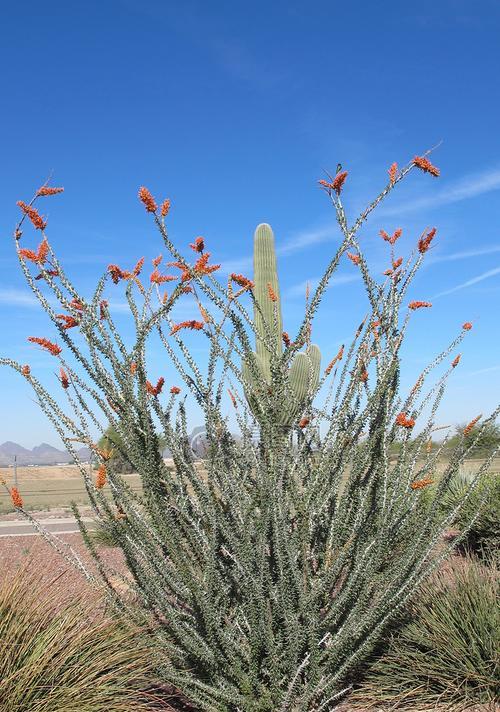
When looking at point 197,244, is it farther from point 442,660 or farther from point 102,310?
point 442,660

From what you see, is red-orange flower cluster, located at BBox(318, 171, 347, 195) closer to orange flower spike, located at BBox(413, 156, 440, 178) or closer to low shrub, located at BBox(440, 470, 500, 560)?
orange flower spike, located at BBox(413, 156, 440, 178)

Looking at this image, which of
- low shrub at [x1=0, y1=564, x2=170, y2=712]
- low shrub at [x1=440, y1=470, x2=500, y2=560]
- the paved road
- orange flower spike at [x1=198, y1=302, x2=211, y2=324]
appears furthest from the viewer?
the paved road

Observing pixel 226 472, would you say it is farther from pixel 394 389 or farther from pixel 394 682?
pixel 394 682

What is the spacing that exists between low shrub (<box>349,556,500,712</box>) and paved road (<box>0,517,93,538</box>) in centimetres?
1115

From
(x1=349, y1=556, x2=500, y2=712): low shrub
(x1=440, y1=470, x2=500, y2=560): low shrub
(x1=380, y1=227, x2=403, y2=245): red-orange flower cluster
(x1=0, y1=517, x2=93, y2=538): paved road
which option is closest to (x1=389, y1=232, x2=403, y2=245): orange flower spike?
A: (x1=380, y1=227, x2=403, y2=245): red-orange flower cluster

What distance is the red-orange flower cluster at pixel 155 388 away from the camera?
4410 millimetres

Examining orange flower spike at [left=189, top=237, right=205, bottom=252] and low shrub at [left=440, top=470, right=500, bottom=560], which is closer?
orange flower spike at [left=189, top=237, right=205, bottom=252]

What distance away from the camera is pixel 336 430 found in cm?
456

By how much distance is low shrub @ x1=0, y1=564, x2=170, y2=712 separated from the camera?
3697 mm

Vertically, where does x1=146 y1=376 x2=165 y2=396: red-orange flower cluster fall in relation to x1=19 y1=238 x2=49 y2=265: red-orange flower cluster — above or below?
below

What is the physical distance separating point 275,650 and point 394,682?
4.69ft

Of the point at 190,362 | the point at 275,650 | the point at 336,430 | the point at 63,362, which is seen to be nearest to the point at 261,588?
the point at 275,650

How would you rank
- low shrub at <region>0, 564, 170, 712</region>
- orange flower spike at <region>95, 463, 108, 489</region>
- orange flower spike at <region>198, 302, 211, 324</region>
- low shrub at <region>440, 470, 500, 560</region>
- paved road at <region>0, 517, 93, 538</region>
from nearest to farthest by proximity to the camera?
low shrub at <region>0, 564, 170, 712</region> < orange flower spike at <region>95, 463, 108, 489</region> < orange flower spike at <region>198, 302, 211, 324</region> < low shrub at <region>440, 470, 500, 560</region> < paved road at <region>0, 517, 93, 538</region>

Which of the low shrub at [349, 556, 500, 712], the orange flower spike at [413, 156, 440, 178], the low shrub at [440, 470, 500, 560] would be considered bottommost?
the low shrub at [349, 556, 500, 712]
